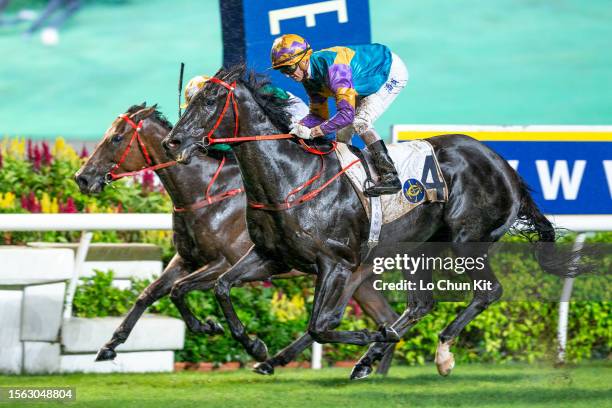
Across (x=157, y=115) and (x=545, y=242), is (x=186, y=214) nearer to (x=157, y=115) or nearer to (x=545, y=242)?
(x=157, y=115)

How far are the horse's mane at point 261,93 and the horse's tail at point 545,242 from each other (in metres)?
1.54

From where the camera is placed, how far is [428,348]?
6.45 metres

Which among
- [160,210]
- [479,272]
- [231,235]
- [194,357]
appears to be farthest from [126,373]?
[479,272]

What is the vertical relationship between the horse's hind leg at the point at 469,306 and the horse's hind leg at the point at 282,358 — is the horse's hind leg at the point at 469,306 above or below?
above

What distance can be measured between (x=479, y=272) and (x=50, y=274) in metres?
2.34

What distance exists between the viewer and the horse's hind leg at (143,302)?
5492 millimetres

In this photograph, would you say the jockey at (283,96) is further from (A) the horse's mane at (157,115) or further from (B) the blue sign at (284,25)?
(B) the blue sign at (284,25)

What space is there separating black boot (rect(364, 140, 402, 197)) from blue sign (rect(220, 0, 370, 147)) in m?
1.57

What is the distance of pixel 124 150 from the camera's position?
18.7ft

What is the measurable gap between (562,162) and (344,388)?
246cm

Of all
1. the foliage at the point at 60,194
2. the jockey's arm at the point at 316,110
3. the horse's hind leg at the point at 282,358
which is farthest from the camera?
the foliage at the point at 60,194

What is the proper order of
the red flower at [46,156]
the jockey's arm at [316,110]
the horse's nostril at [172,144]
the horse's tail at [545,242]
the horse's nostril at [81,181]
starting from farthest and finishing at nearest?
the red flower at [46,156], the horse's tail at [545,242], the horse's nostril at [81,181], the jockey's arm at [316,110], the horse's nostril at [172,144]

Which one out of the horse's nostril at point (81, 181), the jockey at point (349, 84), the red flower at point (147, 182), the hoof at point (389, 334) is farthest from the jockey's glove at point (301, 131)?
the red flower at point (147, 182)

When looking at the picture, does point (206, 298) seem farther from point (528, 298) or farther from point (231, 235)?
point (528, 298)
